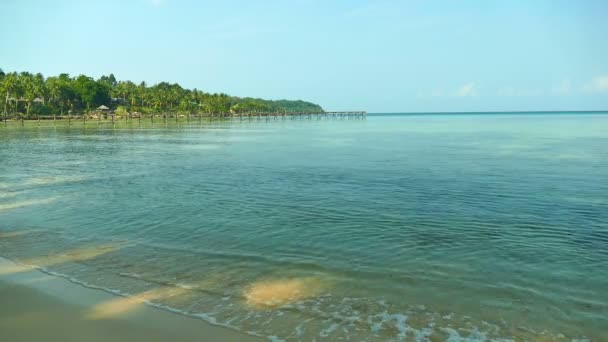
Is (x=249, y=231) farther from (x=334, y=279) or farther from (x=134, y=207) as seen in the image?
(x=134, y=207)

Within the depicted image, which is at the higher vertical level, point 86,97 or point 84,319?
point 86,97

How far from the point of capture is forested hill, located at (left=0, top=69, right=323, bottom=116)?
97000 mm

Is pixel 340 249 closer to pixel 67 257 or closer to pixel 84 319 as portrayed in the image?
pixel 84 319

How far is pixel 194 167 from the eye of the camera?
2627 centimetres

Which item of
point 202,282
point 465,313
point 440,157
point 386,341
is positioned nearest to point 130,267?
point 202,282

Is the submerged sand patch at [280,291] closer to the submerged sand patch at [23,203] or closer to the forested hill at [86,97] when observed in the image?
the submerged sand patch at [23,203]

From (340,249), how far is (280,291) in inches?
111

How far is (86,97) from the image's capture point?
4734 inches

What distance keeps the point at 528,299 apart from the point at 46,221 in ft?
40.9

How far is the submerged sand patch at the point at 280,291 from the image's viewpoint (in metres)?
7.21

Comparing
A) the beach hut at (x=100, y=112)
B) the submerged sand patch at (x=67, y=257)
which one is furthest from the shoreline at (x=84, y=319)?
the beach hut at (x=100, y=112)

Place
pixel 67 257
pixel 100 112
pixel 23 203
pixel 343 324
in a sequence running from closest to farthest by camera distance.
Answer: pixel 343 324 < pixel 67 257 < pixel 23 203 < pixel 100 112

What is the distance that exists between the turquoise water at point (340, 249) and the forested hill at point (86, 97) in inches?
3619

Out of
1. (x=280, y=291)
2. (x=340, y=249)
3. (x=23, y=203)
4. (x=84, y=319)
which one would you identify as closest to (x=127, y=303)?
(x=84, y=319)
